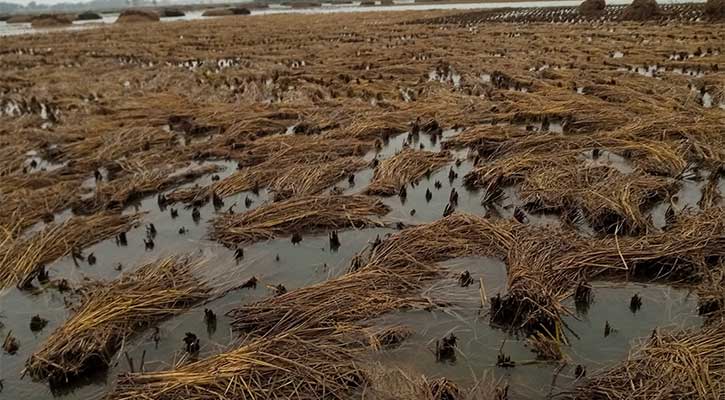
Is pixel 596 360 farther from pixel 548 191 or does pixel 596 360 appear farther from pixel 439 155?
pixel 439 155

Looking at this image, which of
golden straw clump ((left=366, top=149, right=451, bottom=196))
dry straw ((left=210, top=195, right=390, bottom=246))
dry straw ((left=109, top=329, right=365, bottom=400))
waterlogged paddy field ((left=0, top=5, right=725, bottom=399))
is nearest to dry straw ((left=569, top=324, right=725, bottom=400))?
waterlogged paddy field ((left=0, top=5, right=725, bottom=399))

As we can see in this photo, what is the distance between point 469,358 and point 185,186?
5.38 m

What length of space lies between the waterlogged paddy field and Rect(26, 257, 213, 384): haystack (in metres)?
0.03

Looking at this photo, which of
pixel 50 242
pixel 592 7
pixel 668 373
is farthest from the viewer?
pixel 592 7

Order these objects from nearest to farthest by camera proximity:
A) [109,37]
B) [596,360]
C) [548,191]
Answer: [596,360], [548,191], [109,37]

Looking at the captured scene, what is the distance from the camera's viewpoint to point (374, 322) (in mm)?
4320

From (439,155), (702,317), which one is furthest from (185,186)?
(702,317)

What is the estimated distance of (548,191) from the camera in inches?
248

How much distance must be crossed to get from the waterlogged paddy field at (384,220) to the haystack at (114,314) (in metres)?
0.03

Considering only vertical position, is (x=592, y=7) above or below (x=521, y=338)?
above

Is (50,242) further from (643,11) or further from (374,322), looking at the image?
(643,11)

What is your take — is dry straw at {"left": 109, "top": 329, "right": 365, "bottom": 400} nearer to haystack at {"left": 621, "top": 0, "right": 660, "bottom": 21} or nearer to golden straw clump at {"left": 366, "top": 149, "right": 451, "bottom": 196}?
golden straw clump at {"left": 366, "top": 149, "right": 451, "bottom": 196}

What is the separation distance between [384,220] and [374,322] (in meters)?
1.98

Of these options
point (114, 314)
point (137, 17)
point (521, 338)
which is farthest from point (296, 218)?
point (137, 17)
